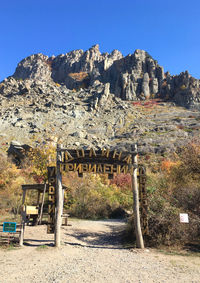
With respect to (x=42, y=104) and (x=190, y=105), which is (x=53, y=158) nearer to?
(x=42, y=104)

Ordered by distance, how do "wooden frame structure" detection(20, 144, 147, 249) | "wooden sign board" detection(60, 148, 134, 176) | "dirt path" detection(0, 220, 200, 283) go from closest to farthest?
"dirt path" detection(0, 220, 200, 283), "wooden frame structure" detection(20, 144, 147, 249), "wooden sign board" detection(60, 148, 134, 176)

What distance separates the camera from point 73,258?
19.6 ft

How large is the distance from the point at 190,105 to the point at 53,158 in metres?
48.0

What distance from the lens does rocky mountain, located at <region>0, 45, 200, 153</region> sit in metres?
37.6

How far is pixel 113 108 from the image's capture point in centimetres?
5225

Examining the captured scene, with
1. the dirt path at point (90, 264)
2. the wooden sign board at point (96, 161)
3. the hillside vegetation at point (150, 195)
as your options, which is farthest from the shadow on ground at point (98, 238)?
the wooden sign board at point (96, 161)

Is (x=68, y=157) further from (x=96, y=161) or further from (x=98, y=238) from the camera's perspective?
(x=98, y=238)

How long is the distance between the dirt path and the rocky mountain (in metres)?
27.5

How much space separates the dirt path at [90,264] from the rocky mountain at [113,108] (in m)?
27.5

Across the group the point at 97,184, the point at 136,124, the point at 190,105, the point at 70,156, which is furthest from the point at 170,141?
the point at 70,156

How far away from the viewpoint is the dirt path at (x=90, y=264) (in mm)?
4602

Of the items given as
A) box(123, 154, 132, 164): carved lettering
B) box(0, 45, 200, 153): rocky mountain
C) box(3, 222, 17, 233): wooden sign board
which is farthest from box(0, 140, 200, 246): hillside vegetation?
box(0, 45, 200, 153): rocky mountain

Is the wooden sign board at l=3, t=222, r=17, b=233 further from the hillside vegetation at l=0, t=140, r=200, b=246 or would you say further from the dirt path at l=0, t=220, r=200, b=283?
the hillside vegetation at l=0, t=140, r=200, b=246

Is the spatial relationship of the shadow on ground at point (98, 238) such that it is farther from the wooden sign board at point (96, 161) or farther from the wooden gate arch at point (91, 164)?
the wooden sign board at point (96, 161)
